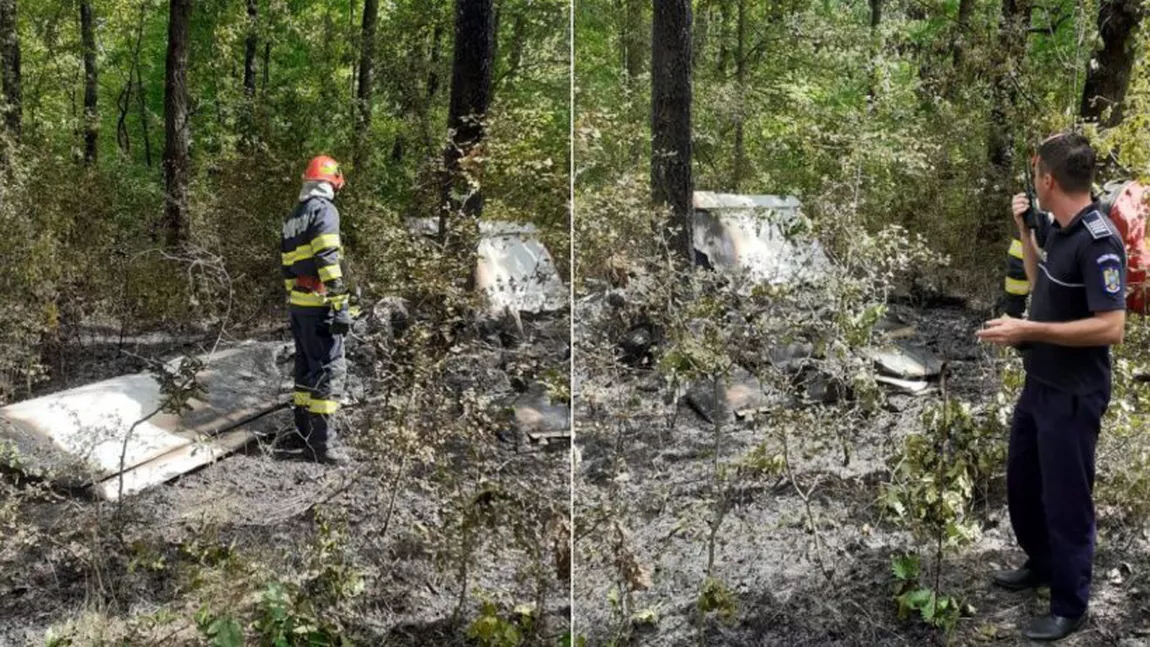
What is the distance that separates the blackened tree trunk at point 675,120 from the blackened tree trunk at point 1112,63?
890mm

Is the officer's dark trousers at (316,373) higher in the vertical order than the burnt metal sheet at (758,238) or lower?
lower

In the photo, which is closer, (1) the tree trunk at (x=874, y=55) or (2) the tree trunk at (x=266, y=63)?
(1) the tree trunk at (x=874, y=55)

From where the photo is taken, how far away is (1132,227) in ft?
7.97

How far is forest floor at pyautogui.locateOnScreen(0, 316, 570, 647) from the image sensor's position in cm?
265

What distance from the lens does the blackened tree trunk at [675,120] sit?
2.38 m

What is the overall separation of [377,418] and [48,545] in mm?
882

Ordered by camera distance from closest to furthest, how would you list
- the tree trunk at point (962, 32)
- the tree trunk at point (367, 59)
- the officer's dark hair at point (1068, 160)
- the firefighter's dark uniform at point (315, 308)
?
1. the officer's dark hair at point (1068, 160)
2. the tree trunk at point (962, 32)
3. the tree trunk at point (367, 59)
4. the firefighter's dark uniform at point (315, 308)

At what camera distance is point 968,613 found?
239 cm

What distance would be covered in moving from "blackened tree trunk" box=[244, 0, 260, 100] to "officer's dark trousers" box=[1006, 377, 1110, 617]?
2.03 metres

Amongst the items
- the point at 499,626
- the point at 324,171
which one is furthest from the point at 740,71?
the point at 499,626

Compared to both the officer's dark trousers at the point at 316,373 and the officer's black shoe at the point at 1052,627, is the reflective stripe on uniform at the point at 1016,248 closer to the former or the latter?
the officer's black shoe at the point at 1052,627

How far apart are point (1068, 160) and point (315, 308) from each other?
1883 millimetres

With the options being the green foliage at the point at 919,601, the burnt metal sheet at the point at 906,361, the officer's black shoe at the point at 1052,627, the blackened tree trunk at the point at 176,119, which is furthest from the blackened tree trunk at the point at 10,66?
the officer's black shoe at the point at 1052,627

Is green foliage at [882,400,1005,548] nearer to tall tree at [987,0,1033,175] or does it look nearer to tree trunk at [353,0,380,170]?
tall tree at [987,0,1033,175]
